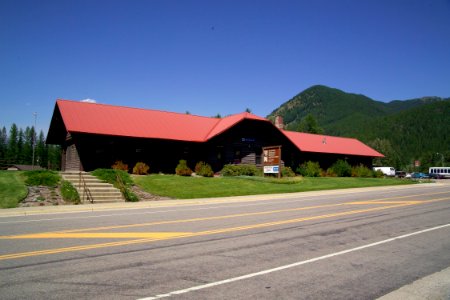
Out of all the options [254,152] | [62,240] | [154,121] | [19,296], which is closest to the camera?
[19,296]

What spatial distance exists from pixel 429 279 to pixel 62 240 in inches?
329

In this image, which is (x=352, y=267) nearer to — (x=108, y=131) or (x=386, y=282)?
(x=386, y=282)

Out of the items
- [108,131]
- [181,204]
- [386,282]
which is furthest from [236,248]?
[108,131]

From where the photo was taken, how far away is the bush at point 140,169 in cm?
3055

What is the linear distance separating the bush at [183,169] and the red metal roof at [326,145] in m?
15.7

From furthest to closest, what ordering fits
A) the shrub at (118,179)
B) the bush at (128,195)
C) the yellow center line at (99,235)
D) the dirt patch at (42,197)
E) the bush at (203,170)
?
the bush at (203,170)
the shrub at (118,179)
the bush at (128,195)
the dirt patch at (42,197)
the yellow center line at (99,235)

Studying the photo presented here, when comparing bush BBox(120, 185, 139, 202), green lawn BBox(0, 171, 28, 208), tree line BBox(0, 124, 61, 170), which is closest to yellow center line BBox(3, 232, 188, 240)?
green lawn BBox(0, 171, 28, 208)

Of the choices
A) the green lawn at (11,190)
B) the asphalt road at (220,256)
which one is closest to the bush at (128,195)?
the green lawn at (11,190)

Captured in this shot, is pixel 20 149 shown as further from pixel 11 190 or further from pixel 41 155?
pixel 11 190

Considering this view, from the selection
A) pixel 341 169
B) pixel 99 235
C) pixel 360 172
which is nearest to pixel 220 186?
pixel 99 235

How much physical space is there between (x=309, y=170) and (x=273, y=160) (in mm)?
9250

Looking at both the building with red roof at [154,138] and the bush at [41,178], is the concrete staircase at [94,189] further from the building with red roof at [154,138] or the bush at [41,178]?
the building with red roof at [154,138]

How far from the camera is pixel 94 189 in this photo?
22750 millimetres

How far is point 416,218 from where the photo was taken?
46.2 feet
